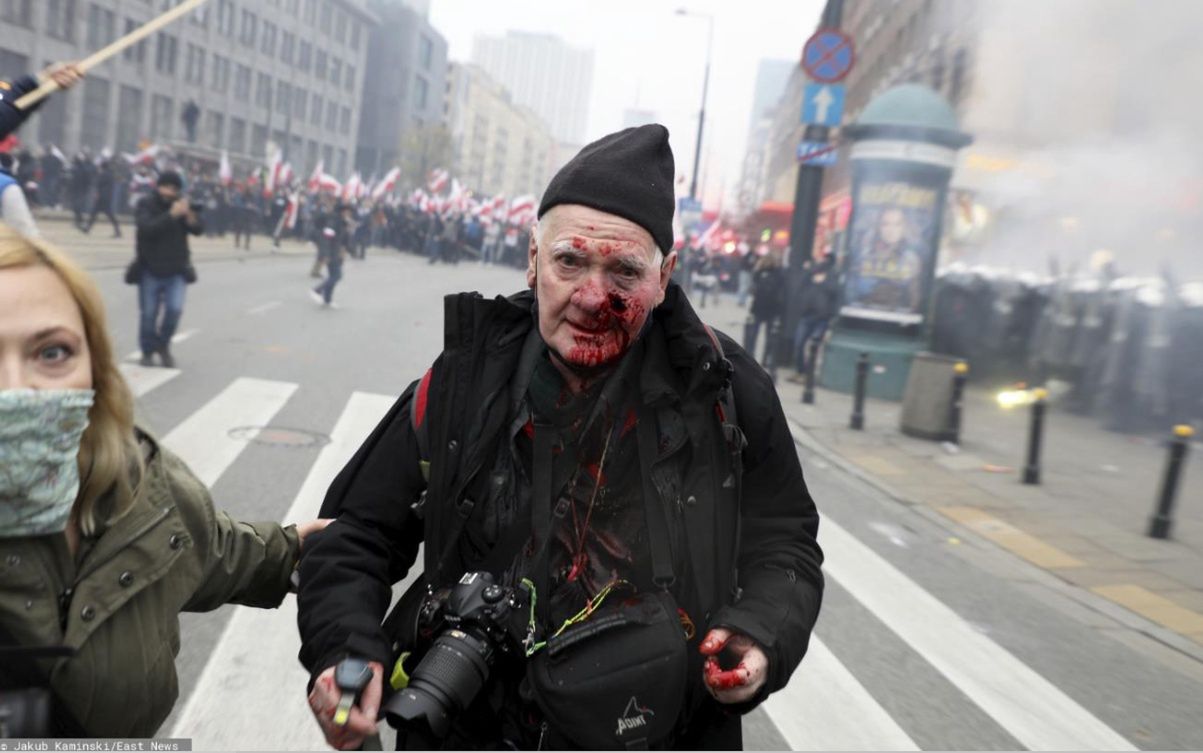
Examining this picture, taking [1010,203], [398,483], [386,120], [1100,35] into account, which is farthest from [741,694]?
[386,120]

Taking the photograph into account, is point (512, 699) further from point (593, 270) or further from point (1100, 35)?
point (1100, 35)

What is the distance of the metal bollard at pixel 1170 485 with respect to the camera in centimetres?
778

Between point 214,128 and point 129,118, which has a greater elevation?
point 214,128

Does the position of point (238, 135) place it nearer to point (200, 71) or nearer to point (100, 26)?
point (200, 71)

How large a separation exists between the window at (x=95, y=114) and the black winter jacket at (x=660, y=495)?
51981 millimetres

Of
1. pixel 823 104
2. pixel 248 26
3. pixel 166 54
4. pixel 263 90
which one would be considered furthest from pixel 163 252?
pixel 263 90

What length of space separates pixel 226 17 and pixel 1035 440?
177 feet

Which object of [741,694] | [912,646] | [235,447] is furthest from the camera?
[235,447]

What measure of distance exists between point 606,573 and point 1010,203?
81.1 ft

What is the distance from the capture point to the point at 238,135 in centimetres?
6438

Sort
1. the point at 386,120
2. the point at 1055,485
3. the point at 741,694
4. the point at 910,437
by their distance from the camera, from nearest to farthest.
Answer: the point at 741,694
the point at 1055,485
the point at 910,437
the point at 386,120

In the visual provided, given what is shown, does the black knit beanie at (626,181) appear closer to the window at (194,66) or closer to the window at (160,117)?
the window at (160,117)

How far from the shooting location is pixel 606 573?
200cm

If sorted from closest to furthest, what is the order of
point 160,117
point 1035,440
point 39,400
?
1. point 39,400
2. point 1035,440
3. point 160,117
